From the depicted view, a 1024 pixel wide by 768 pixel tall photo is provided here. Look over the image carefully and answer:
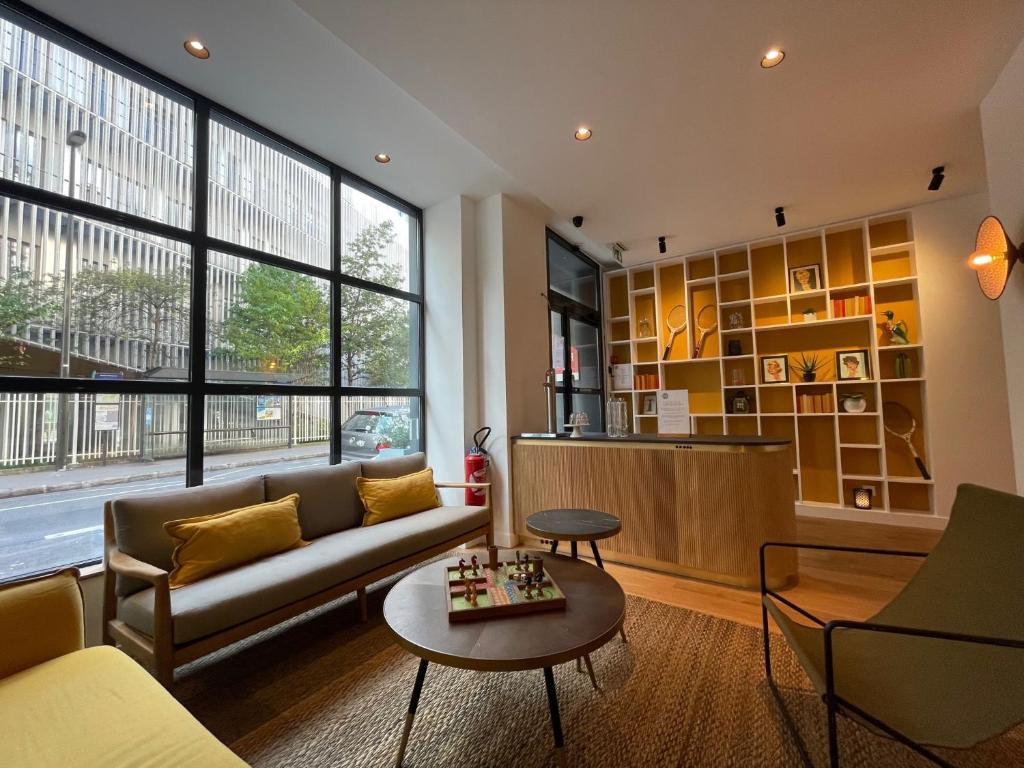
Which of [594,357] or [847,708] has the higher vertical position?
[594,357]

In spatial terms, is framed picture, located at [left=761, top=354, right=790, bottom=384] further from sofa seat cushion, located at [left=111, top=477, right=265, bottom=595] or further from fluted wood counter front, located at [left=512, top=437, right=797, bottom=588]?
sofa seat cushion, located at [left=111, top=477, right=265, bottom=595]

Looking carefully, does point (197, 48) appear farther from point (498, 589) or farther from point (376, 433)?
point (498, 589)

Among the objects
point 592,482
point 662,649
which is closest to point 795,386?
point 592,482

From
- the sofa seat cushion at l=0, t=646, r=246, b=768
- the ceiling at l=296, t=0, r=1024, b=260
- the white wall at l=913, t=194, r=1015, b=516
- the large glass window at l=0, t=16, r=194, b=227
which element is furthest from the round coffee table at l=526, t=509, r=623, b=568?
the white wall at l=913, t=194, r=1015, b=516

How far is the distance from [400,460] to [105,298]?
2.06m

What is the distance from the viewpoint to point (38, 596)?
1.45 m

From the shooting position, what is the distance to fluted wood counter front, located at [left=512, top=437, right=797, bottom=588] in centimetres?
287

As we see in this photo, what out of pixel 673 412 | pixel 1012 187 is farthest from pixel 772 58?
pixel 673 412

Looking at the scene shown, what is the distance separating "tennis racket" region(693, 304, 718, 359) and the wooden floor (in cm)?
251

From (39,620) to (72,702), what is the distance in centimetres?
42

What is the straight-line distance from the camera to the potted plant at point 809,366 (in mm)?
4758

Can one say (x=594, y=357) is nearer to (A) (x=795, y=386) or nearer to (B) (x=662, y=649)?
(A) (x=795, y=386)

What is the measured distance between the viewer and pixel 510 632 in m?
1.43

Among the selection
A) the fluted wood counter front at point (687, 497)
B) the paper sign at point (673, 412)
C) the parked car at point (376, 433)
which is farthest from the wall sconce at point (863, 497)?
the parked car at point (376, 433)
